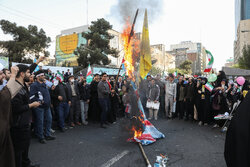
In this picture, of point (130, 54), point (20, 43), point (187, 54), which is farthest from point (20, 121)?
point (187, 54)

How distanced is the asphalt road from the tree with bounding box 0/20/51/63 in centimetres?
2104

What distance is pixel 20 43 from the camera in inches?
898

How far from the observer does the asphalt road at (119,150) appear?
3895 millimetres

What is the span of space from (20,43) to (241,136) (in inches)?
1034

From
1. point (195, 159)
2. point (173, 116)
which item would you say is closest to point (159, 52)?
point (173, 116)

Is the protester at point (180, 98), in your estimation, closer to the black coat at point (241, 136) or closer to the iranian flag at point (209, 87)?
the iranian flag at point (209, 87)

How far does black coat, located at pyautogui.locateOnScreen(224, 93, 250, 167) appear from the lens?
4.61 feet

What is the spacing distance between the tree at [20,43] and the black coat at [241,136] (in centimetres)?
2581

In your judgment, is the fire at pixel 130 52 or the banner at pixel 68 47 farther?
the banner at pixel 68 47

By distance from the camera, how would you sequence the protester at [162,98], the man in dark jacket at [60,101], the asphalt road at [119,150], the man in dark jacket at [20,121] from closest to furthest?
the man in dark jacket at [20,121] → the asphalt road at [119,150] → the man in dark jacket at [60,101] → the protester at [162,98]

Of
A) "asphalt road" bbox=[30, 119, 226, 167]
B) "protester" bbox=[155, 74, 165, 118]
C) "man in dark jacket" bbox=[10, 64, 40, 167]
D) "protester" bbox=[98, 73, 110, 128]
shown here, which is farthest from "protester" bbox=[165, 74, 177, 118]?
"man in dark jacket" bbox=[10, 64, 40, 167]

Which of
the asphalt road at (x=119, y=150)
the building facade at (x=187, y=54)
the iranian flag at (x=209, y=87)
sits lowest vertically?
the asphalt road at (x=119, y=150)

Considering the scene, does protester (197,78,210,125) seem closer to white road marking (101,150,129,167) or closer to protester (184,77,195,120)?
protester (184,77,195,120)

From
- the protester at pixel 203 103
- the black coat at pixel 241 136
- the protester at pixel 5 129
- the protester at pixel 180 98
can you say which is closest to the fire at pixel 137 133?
the protester at pixel 5 129
